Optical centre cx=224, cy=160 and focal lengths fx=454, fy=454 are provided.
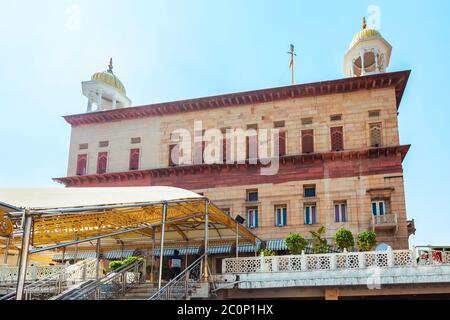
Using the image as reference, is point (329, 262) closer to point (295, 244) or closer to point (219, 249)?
point (295, 244)

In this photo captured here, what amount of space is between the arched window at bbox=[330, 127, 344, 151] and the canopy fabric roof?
29.4 ft

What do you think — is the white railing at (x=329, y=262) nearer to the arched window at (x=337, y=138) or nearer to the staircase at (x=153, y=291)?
the staircase at (x=153, y=291)

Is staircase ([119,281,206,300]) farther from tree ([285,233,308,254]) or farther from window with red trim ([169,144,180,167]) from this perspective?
window with red trim ([169,144,180,167])

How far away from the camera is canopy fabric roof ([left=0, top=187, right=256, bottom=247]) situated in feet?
33.6

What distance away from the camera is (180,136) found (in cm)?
3070

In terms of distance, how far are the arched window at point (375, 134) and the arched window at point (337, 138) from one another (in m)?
1.70

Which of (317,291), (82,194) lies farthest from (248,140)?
(82,194)

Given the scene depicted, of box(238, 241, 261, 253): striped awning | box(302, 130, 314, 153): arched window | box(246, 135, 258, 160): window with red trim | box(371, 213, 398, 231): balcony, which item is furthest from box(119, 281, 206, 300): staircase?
box(302, 130, 314, 153): arched window

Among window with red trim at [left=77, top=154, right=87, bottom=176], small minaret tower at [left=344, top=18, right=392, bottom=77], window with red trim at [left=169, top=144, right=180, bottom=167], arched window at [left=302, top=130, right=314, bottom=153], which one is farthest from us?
window with red trim at [left=77, top=154, right=87, bottom=176]

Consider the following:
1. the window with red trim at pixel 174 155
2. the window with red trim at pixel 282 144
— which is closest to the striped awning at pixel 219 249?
the window with red trim at pixel 282 144

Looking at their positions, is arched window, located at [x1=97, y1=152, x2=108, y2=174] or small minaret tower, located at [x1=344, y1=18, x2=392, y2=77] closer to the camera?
small minaret tower, located at [x1=344, y1=18, x2=392, y2=77]
